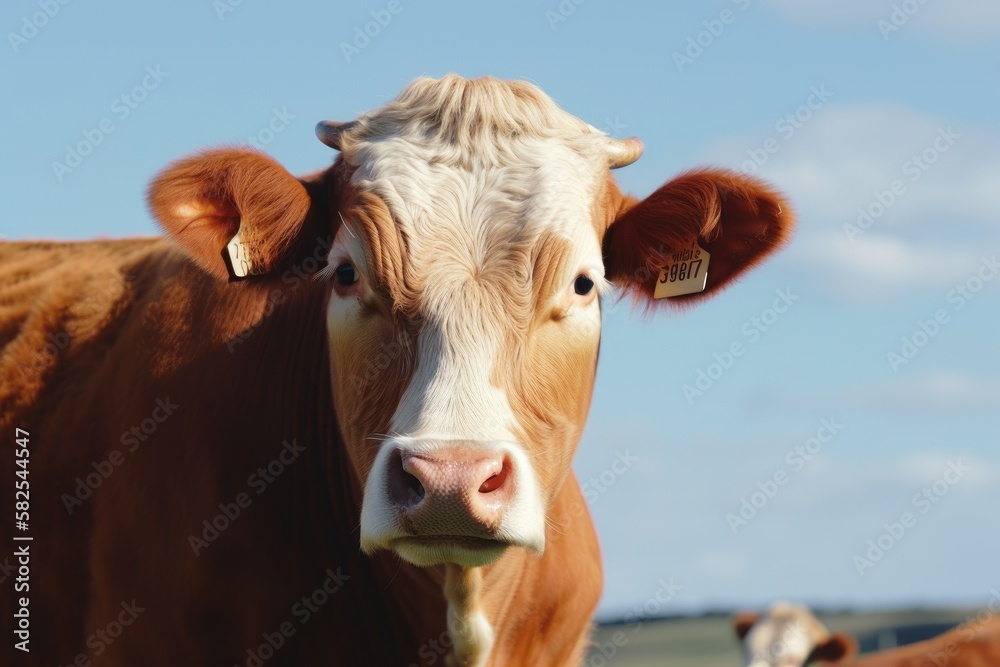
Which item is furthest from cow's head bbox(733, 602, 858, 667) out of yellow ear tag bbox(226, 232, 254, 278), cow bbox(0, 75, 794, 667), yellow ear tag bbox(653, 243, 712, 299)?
yellow ear tag bbox(226, 232, 254, 278)

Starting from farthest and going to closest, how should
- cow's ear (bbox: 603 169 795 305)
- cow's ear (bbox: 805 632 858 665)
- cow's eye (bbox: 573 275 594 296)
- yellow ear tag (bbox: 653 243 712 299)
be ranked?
cow's ear (bbox: 805 632 858 665) < yellow ear tag (bbox: 653 243 712 299) < cow's ear (bbox: 603 169 795 305) < cow's eye (bbox: 573 275 594 296)

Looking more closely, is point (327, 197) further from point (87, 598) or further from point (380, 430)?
point (87, 598)

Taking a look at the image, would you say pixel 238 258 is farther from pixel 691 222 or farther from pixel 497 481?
pixel 691 222

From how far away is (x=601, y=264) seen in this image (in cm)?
527

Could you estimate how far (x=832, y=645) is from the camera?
14023mm

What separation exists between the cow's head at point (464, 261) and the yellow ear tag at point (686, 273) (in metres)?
0.03

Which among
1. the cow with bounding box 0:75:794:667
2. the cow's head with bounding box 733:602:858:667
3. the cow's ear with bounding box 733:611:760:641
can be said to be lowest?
the cow's ear with bounding box 733:611:760:641

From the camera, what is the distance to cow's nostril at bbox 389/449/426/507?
4211 mm

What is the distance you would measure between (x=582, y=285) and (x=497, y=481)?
1179 mm

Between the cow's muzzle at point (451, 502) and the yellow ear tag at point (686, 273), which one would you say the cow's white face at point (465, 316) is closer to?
the cow's muzzle at point (451, 502)

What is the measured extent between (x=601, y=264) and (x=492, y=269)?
641mm

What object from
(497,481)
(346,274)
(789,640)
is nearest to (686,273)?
(346,274)

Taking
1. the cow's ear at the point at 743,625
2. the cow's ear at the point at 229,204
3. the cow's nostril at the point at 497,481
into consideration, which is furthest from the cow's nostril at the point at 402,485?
the cow's ear at the point at 743,625

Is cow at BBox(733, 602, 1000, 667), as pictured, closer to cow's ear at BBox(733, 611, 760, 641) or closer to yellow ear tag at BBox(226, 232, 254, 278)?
cow's ear at BBox(733, 611, 760, 641)
